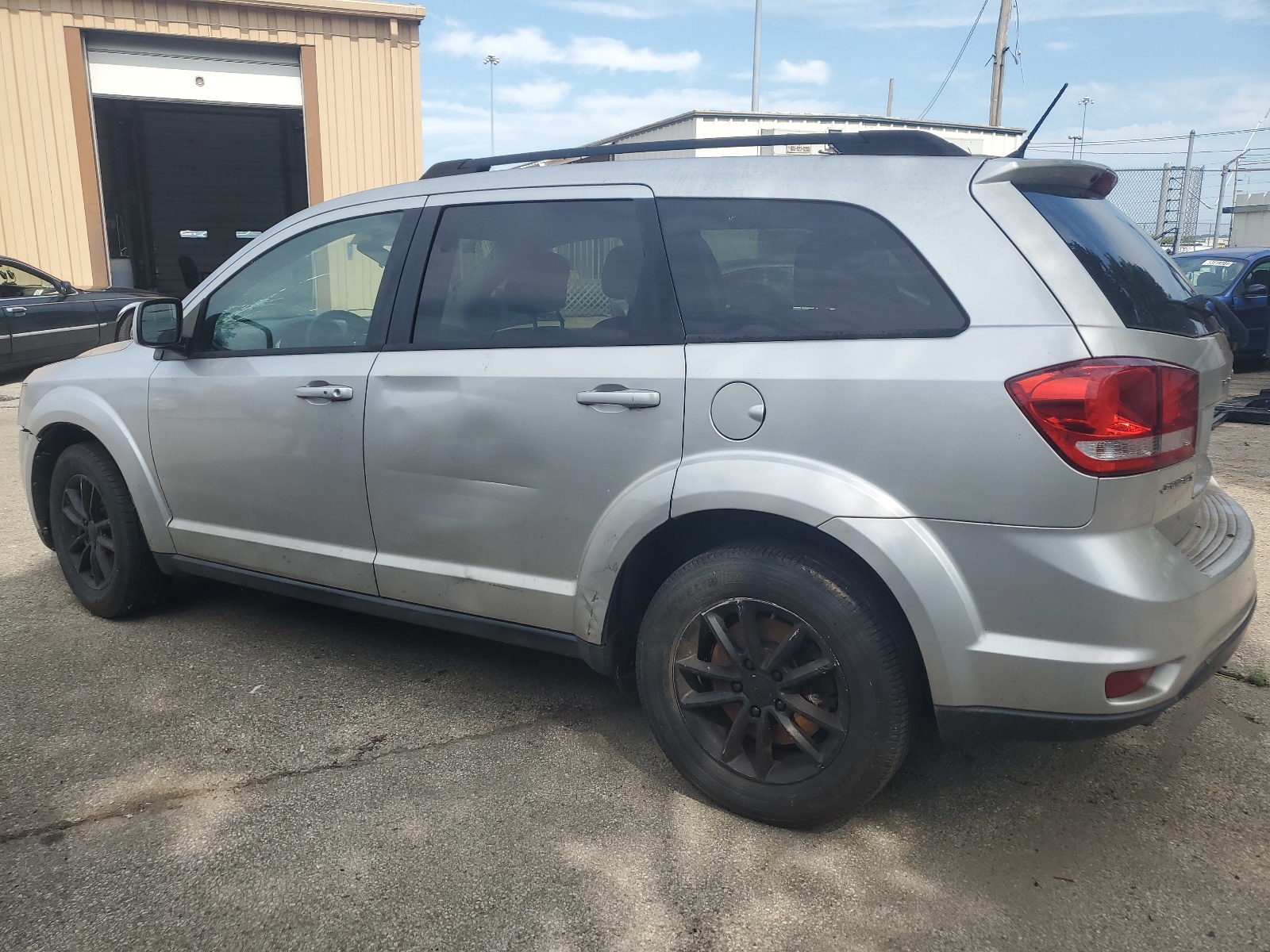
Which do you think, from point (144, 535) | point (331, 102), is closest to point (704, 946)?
point (144, 535)

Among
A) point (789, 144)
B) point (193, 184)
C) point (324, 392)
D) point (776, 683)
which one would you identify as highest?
point (193, 184)

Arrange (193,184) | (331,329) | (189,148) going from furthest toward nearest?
(193,184) < (189,148) < (331,329)

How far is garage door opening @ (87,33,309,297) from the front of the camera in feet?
46.2

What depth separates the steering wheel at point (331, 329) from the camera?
3.38 meters

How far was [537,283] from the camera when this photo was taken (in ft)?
9.89

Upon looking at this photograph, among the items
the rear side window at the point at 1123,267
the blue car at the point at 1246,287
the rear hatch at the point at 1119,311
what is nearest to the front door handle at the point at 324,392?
the rear hatch at the point at 1119,311

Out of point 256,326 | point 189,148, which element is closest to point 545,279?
point 256,326

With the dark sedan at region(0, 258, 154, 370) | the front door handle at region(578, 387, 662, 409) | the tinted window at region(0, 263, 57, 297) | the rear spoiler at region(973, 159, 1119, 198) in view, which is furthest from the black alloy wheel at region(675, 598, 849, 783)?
the tinted window at region(0, 263, 57, 297)

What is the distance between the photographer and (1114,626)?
7.10 feet

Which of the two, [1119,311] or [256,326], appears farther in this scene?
[256,326]

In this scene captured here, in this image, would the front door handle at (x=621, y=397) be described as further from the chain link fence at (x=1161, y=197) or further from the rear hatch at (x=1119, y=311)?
the chain link fence at (x=1161, y=197)

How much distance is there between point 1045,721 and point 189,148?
18012 millimetres

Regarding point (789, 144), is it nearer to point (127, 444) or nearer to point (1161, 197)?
point (127, 444)

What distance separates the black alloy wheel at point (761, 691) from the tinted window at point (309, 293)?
5.26 ft
